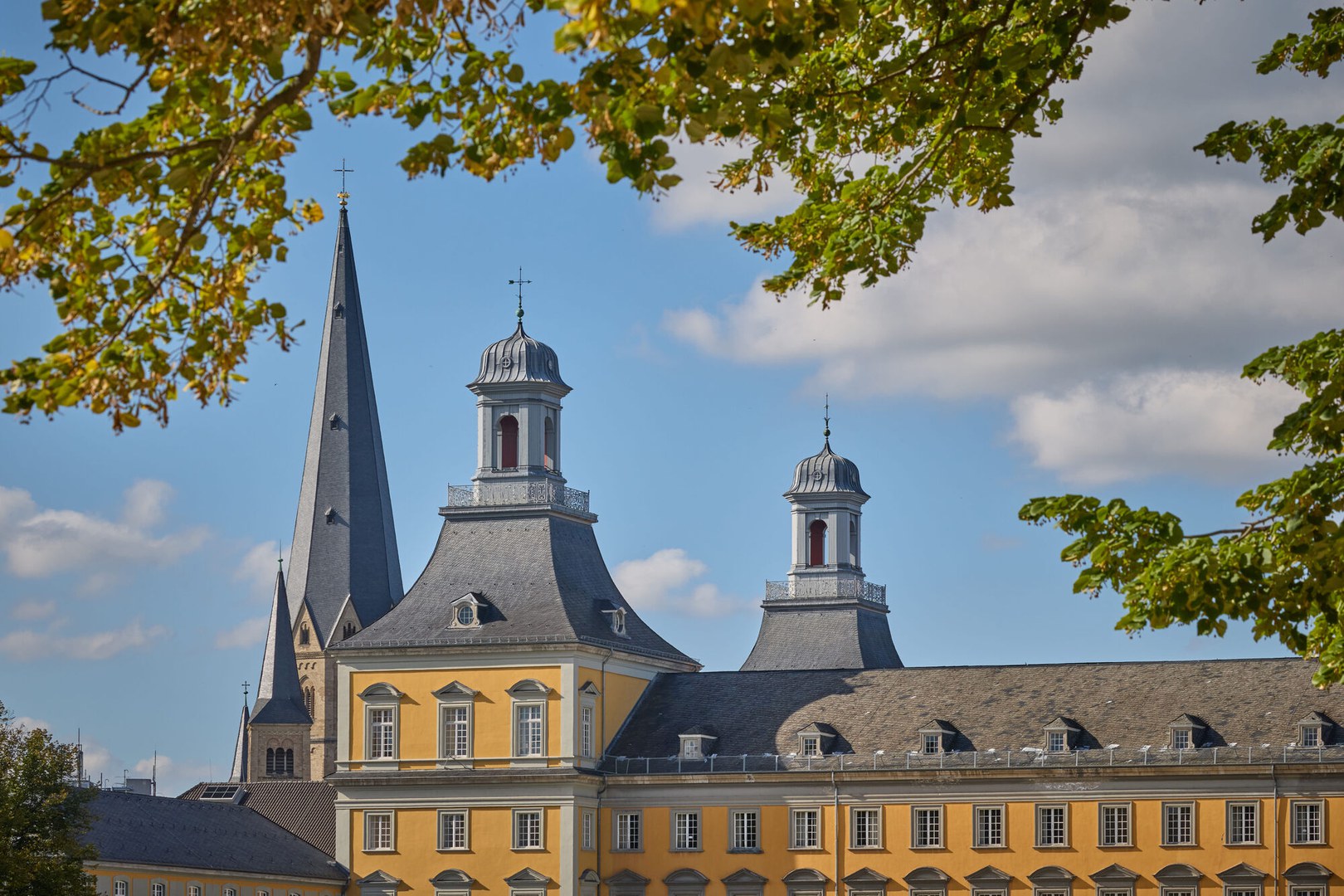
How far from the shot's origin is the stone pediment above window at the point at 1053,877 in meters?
64.5

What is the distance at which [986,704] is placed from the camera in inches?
2672

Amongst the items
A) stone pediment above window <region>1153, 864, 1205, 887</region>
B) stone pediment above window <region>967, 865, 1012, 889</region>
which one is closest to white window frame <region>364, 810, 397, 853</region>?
stone pediment above window <region>967, 865, 1012, 889</region>

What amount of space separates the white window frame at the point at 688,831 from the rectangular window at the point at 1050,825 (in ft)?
33.6

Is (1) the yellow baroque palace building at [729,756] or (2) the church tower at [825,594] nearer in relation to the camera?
(1) the yellow baroque palace building at [729,756]

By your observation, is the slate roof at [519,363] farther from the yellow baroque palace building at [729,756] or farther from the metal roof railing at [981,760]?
the metal roof railing at [981,760]

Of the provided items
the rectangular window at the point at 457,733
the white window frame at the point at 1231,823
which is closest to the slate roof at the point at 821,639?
the rectangular window at the point at 457,733

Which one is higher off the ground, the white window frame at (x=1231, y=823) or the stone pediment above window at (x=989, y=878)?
the white window frame at (x=1231, y=823)

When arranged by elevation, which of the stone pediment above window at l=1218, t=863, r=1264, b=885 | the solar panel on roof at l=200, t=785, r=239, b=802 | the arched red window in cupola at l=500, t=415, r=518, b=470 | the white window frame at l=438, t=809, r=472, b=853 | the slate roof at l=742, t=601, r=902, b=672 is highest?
the arched red window in cupola at l=500, t=415, r=518, b=470

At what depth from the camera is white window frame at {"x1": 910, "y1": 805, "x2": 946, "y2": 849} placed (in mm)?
66125

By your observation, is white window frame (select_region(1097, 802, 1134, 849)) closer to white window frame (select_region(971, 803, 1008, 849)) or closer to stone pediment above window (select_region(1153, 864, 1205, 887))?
stone pediment above window (select_region(1153, 864, 1205, 887))

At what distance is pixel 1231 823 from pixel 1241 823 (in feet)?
0.90

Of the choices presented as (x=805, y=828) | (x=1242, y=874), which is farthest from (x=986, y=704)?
(x=1242, y=874)

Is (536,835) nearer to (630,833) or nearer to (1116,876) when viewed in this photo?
(630,833)

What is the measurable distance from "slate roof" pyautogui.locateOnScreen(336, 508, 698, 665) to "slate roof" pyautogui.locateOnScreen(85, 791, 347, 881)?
25.0 ft
